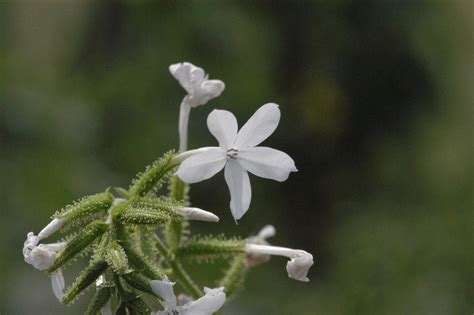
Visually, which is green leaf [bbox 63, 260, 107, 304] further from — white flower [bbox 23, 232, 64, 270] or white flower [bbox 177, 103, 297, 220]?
white flower [bbox 177, 103, 297, 220]

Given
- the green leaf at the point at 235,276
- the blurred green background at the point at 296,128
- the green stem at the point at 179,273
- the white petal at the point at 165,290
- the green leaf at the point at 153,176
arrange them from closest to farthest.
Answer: the white petal at the point at 165,290
the green leaf at the point at 153,176
the green stem at the point at 179,273
the green leaf at the point at 235,276
the blurred green background at the point at 296,128

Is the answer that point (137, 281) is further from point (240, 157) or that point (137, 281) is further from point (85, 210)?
point (240, 157)

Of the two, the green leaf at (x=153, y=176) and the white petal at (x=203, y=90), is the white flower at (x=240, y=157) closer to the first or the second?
the green leaf at (x=153, y=176)

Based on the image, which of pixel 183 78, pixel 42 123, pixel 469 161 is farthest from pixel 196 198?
pixel 183 78

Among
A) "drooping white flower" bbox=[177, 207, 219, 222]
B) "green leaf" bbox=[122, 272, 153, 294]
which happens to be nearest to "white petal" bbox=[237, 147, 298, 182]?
"drooping white flower" bbox=[177, 207, 219, 222]

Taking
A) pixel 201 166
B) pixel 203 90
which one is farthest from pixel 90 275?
pixel 203 90

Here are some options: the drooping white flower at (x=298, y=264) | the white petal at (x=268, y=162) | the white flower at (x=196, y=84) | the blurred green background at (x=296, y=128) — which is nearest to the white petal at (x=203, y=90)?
the white flower at (x=196, y=84)
